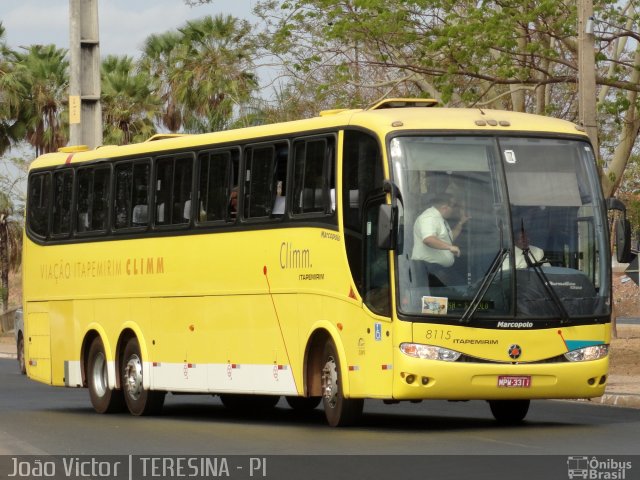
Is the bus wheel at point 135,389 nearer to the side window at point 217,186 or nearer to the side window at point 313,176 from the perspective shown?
the side window at point 217,186

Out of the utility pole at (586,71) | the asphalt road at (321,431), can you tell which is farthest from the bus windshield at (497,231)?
the utility pole at (586,71)

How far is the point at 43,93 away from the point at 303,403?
1456 inches

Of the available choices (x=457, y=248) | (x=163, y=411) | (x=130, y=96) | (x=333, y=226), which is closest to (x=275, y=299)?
(x=333, y=226)

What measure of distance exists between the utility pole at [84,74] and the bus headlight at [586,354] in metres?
14.3

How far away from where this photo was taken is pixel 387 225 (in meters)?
16.0

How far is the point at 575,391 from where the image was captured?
16.4m

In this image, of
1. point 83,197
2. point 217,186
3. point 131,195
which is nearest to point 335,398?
point 217,186

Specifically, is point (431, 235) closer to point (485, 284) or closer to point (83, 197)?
point (485, 284)

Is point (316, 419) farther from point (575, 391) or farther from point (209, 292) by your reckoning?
point (575, 391)

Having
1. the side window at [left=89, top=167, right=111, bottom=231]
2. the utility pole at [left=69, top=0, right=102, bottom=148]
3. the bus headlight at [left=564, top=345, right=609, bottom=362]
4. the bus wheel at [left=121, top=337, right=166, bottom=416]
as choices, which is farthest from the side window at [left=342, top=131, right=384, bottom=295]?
the utility pole at [left=69, top=0, right=102, bottom=148]

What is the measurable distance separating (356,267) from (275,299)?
193 centimetres

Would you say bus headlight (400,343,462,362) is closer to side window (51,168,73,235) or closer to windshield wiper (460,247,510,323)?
windshield wiper (460,247,510,323)

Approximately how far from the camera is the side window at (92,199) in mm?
22531

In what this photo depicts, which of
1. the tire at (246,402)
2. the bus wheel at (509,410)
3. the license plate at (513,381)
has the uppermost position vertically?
the license plate at (513,381)
